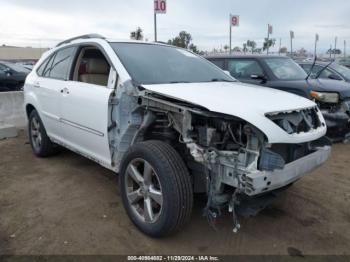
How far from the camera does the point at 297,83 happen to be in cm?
659

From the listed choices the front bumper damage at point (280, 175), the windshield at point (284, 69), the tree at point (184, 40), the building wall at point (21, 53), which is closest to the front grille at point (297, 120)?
the front bumper damage at point (280, 175)

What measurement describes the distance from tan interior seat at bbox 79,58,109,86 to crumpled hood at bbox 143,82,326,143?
126 cm

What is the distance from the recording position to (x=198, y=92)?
3135 mm

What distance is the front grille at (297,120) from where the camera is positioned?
110 inches

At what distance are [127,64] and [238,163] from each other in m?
1.67

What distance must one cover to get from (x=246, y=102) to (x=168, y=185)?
92cm

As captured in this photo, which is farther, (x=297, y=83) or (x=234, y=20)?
(x=234, y=20)

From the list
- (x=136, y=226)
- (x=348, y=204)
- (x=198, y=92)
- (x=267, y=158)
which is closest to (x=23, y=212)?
(x=136, y=226)

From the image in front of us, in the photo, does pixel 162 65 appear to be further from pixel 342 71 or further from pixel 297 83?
pixel 342 71

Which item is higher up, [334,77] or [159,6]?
[159,6]

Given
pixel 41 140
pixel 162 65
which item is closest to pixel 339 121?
pixel 162 65

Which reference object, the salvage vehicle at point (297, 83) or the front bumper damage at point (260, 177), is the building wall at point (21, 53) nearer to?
the salvage vehicle at point (297, 83)

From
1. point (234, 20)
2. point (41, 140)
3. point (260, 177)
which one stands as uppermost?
point (234, 20)

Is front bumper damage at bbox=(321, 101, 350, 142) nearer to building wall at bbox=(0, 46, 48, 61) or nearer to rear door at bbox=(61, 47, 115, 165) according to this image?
rear door at bbox=(61, 47, 115, 165)
